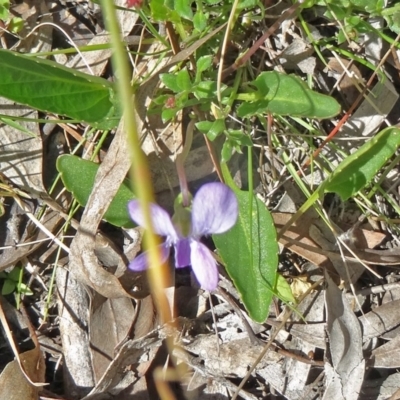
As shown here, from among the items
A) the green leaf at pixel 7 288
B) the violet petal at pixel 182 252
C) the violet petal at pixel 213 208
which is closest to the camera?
the violet petal at pixel 213 208

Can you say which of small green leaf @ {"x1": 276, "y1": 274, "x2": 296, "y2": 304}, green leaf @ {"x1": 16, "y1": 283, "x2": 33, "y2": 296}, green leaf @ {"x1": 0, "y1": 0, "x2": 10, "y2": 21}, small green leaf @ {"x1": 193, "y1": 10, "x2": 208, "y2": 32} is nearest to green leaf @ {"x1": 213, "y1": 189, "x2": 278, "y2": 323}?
small green leaf @ {"x1": 276, "y1": 274, "x2": 296, "y2": 304}

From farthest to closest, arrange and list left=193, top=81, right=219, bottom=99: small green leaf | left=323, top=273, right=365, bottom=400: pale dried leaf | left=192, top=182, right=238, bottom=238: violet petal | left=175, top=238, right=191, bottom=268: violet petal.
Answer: left=323, top=273, right=365, bottom=400: pale dried leaf < left=193, top=81, right=219, bottom=99: small green leaf < left=175, top=238, right=191, bottom=268: violet petal < left=192, top=182, right=238, bottom=238: violet petal

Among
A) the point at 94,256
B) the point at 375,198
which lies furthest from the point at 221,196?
the point at 375,198

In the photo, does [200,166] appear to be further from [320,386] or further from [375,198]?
[320,386]

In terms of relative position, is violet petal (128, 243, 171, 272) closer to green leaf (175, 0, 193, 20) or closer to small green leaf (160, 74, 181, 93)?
small green leaf (160, 74, 181, 93)

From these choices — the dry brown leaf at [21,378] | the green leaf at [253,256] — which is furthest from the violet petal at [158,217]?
the dry brown leaf at [21,378]

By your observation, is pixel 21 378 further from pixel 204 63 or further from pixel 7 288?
pixel 204 63

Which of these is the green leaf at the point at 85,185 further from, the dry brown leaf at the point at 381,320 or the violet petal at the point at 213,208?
the dry brown leaf at the point at 381,320
